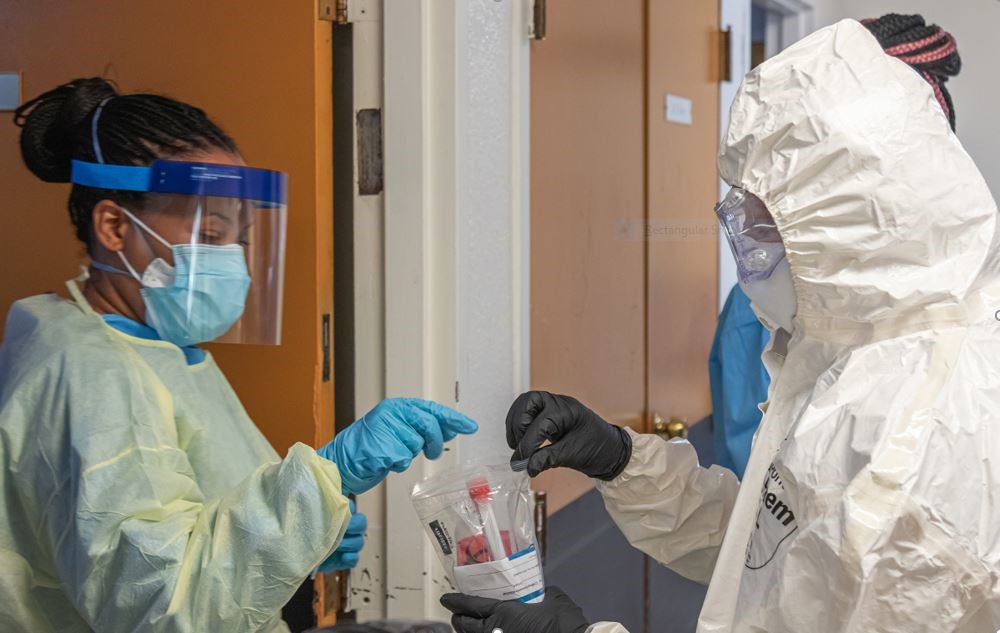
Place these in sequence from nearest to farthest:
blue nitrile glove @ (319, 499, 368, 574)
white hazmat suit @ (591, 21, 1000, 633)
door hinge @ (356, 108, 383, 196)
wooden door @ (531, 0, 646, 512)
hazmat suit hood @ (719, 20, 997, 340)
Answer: white hazmat suit @ (591, 21, 1000, 633), hazmat suit hood @ (719, 20, 997, 340), blue nitrile glove @ (319, 499, 368, 574), door hinge @ (356, 108, 383, 196), wooden door @ (531, 0, 646, 512)

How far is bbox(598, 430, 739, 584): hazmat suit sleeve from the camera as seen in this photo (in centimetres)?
150

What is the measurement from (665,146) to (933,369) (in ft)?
4.12

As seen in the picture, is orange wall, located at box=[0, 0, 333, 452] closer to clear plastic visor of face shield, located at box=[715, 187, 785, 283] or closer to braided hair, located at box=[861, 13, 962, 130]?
clear plastic visor of face shield, located at box=[715, 187, 785, 283]

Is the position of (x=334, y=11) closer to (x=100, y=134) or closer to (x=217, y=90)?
(x=217, y=90)

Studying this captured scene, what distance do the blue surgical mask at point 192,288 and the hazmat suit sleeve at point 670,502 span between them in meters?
0.64

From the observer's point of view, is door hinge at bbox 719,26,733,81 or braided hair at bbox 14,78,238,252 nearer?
braided hair at bbox 14,78,238,252

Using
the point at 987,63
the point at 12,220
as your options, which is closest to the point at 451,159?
the point at 12,220

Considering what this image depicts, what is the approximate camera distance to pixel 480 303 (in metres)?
→ 1.74

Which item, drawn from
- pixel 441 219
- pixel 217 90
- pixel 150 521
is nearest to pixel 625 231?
pixel 441 219

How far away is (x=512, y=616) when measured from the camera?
1177 mm

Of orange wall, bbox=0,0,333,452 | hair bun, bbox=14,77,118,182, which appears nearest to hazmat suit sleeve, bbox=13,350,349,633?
hair bun, bbox=14,77,118,182

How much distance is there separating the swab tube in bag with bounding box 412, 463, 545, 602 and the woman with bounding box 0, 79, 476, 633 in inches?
2.9

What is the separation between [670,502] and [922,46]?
924mm

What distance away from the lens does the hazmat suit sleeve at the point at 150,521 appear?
1062 mm
